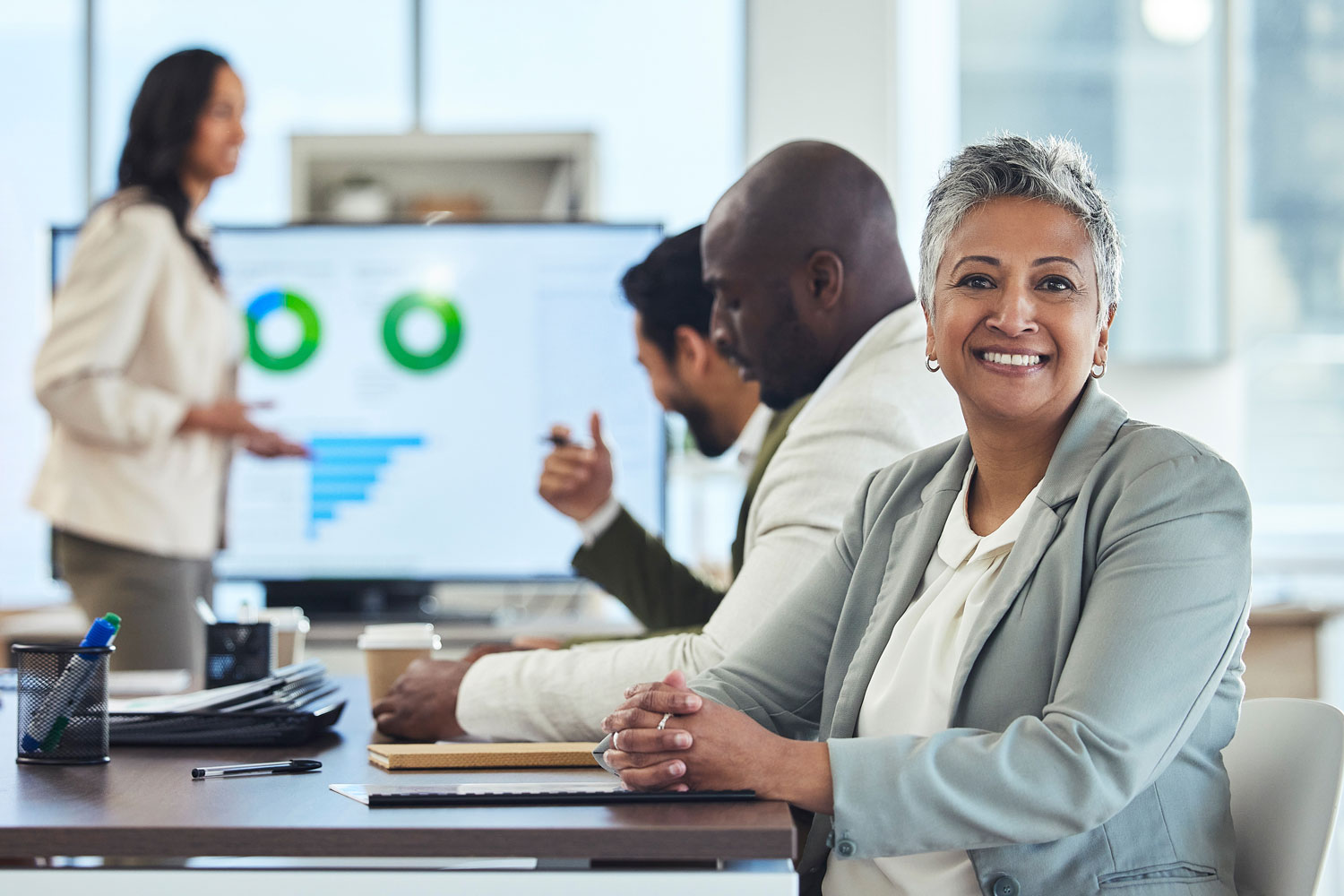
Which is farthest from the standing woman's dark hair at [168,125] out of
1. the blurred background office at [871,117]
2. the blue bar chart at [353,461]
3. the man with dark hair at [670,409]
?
the man with dark hair at [670,409]

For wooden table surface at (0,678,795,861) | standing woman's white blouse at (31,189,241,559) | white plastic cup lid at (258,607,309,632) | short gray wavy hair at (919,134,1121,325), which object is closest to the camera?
wooden table surface at (0,678,795,861)

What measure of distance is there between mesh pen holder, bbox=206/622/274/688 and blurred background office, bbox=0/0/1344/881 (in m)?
2.50

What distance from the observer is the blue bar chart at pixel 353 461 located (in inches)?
139

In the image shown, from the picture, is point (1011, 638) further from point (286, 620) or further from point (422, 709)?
point (286, 620)

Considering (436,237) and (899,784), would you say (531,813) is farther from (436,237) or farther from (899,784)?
(436,237)

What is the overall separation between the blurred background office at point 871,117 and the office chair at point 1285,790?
280cm

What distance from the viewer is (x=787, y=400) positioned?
1.81 metres

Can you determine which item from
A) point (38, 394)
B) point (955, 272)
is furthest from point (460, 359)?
point (955, 272)

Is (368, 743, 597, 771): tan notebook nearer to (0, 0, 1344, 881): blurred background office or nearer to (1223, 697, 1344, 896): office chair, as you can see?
(1223, 697, 1344, 896): office chair

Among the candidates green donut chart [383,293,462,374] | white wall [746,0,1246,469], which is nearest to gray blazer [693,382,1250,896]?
green donut chart [383,293,462,374]

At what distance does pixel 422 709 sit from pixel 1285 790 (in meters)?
0.82

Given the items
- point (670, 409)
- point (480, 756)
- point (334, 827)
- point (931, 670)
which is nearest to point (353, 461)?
→ point (670, 409)

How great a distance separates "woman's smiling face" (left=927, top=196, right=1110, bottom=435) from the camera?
119cm

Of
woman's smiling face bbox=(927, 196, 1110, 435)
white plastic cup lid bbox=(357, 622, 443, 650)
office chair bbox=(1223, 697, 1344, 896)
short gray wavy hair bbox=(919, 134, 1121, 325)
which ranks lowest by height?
office chair bbox=(1223, 697, 1344, 896)
